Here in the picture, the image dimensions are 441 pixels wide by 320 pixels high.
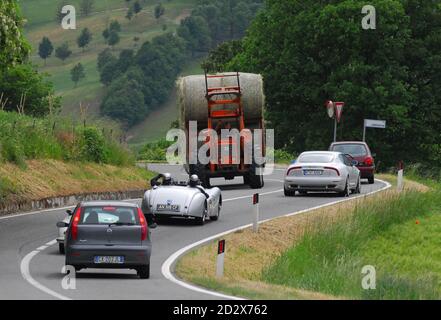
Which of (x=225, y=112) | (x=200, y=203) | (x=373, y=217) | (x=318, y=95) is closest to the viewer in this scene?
(x=200, y=203)

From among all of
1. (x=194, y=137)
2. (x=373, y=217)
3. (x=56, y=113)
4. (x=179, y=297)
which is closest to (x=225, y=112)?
(x=194, y=137)

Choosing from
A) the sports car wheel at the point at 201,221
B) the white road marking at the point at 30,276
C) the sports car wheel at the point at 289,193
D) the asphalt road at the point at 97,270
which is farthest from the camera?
the sports car wheel at the point at 289,193

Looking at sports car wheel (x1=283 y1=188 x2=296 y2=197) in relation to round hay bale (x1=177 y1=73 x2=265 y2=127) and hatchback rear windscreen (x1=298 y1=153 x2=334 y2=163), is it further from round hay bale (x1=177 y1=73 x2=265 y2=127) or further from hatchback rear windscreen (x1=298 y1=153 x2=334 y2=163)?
round hay bale (x1=177 y1=73 x2=265 y2=127)

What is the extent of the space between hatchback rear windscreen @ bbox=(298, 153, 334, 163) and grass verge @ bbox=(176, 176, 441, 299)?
87.3 inches

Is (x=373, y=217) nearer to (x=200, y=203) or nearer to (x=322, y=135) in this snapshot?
(x=200, y=203)

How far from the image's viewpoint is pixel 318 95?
62.6 m

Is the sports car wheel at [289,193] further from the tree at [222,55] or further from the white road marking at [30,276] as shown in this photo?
the tree at [222,55]

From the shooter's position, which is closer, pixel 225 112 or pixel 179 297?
pixel 179 297

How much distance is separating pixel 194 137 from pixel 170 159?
96.5ft

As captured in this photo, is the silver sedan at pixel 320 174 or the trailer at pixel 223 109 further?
the trailer at pixel 223 109

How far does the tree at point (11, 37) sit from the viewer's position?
2377 cm

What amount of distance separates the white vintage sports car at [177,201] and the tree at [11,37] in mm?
4088

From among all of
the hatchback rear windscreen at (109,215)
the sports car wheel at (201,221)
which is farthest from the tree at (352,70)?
the hatchback rear windscreen at (109,215)

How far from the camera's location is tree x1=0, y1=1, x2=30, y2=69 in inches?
936
